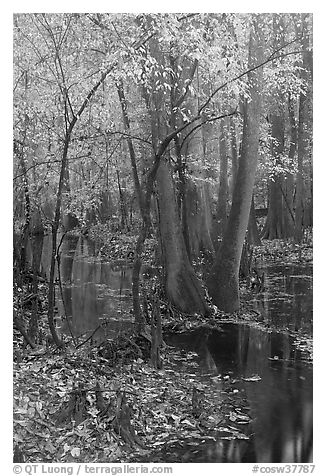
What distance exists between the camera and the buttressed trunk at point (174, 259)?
7582mm

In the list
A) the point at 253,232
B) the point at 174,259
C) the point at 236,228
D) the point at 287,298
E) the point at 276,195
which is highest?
the point at 276,195

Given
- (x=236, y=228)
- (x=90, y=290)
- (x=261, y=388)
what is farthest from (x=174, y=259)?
(x=261, y=388)

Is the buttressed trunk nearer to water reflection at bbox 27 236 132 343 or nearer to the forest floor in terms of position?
water reflection at bbox 27 236 132 343

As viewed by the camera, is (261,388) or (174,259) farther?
(174,259)

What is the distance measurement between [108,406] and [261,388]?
1.65 meters

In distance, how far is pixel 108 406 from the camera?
4344 millimetres

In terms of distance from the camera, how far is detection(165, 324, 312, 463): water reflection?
415 cm

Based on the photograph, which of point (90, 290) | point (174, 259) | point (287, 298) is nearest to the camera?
point (174, 259)

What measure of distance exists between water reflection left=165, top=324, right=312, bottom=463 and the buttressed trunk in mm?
661

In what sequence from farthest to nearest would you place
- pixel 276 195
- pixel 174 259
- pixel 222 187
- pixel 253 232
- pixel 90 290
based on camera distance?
pixel 276 195 → pixel 222 187 → pixel 253 232 → pixel 90 290 → pixel 174 259

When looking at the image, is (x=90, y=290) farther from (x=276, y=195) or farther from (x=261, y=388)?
(x=276, y=195)

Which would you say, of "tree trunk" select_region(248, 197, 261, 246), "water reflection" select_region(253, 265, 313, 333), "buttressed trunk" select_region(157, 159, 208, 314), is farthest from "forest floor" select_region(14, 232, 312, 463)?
"tree trunk" select_region(248, 197, 261, 246)

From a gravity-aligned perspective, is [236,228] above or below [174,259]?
above
